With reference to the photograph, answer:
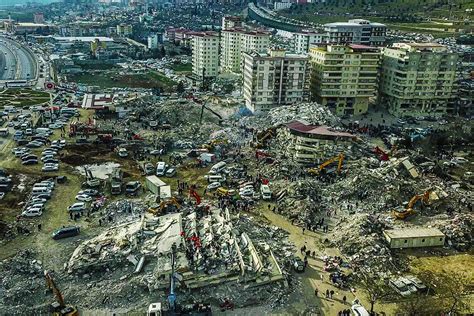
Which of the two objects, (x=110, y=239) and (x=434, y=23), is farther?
(x=434, y=23)

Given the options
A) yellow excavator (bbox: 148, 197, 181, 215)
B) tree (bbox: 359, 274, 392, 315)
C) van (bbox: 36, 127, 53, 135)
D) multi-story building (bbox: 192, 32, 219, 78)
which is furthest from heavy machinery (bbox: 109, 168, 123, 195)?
multi-story building (bbox: 192, 32, 219, 78)

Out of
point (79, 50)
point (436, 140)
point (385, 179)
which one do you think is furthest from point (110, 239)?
point (79, 50)

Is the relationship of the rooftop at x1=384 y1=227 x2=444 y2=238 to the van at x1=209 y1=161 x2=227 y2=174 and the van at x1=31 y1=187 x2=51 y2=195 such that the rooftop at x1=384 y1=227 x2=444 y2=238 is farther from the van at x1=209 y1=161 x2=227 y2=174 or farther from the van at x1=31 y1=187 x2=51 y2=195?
the van at x1=31 y1=187 x2=51 y2=195

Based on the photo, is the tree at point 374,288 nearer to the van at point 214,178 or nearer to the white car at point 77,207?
the van at point 214,178

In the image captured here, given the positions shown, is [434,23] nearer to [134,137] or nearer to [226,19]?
[226,19]

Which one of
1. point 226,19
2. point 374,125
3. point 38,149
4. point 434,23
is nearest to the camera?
point 38,149

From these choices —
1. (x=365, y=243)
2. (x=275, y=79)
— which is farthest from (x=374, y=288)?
(x=275, y=79)

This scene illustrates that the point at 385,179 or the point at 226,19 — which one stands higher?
the point at 226,19

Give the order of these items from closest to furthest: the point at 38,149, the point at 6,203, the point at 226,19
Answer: the point at 6,203 → the point at 38,149 → the point at 226,19
